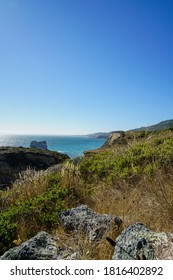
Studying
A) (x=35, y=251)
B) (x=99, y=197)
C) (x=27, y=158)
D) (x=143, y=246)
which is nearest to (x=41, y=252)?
(x=35, y=251)

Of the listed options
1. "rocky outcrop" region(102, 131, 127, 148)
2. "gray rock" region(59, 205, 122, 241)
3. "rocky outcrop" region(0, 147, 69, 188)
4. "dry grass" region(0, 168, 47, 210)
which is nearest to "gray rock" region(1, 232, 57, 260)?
"gray rock" region(59, 205, 122, 241)

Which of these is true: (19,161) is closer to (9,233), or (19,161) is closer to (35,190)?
(35,190)

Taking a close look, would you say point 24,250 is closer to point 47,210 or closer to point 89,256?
point 89,256

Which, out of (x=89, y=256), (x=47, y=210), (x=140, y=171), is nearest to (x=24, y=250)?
(x=89, y=256)

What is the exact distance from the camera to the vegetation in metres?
4.67

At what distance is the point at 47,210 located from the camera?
638 centimetres

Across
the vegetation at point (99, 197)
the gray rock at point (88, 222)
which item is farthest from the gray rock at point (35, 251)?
the gray rock at point (88, 222)

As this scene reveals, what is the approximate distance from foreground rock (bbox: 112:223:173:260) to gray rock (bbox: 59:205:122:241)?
0.55 meters

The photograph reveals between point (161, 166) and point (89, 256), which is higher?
point (161, 166)
